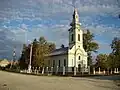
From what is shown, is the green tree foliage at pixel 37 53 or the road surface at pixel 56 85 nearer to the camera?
the road surface at pixel 56 85

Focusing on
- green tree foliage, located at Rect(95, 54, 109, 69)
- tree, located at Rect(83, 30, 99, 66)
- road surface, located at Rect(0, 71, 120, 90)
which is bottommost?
road surface, located at Rect(0, 71, 120, 90)

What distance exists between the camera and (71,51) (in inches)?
2648

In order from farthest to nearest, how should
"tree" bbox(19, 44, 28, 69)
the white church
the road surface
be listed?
"tree" bbox(19, 44, 28, 69), the white church, the road surface

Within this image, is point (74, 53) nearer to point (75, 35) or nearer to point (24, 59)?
point (75, 35)

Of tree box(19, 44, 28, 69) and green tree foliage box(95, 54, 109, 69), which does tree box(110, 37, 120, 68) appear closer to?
green tree foliage box(95, 54, 109, 69)

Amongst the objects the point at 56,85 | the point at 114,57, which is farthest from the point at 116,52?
the point at 56,85

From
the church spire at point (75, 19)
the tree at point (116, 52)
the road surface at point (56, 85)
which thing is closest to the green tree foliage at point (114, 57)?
the tree at point (116, 52)

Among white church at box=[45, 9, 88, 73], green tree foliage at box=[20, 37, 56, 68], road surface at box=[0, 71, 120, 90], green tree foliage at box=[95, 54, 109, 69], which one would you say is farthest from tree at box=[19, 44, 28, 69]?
road surface at box=[0, 71, 120, 90]

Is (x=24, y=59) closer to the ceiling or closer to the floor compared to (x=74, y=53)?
closer to the floor

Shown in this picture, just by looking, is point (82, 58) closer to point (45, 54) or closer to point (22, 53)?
point (45, 54)

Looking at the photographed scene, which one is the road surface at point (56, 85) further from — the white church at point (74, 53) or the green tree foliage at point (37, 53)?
the green tree foliage at point (37, 53)

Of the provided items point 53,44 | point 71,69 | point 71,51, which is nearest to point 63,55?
point 71,51

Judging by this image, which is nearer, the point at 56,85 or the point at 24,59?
the point at 56,85

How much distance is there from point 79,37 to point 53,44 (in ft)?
76.7
